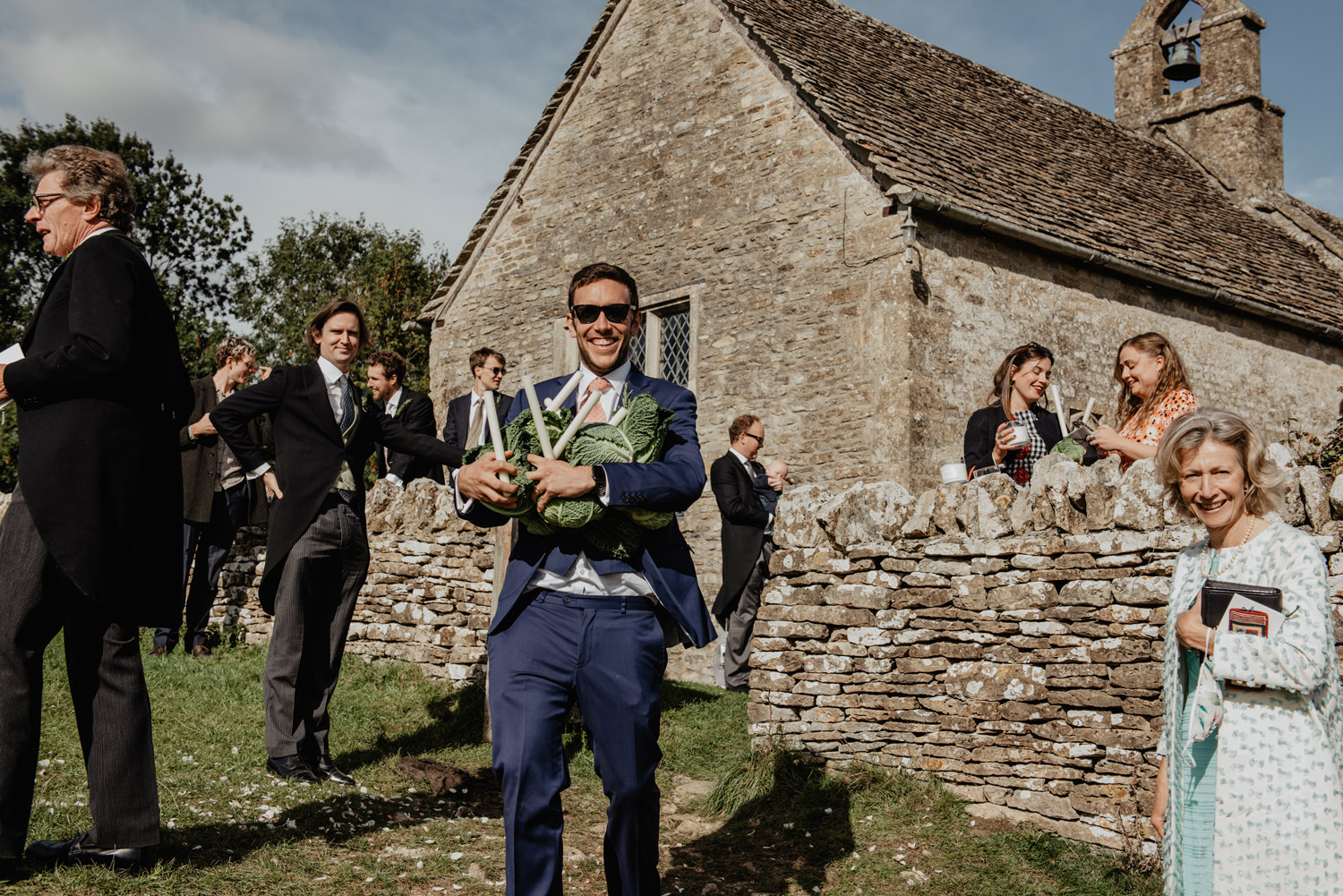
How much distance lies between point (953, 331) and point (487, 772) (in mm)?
6586

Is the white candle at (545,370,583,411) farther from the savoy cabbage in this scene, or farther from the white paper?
the white paper

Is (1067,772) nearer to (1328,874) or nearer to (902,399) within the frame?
(1328,874)

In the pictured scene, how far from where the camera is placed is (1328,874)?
9.18ft

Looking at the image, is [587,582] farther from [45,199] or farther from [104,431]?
[45,199]

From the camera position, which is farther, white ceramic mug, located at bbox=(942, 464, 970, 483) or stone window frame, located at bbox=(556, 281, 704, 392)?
stone window frame, located at bbox=(556, 281, 704, 392)

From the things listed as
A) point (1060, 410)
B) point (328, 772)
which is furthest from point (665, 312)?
point (328, 772)

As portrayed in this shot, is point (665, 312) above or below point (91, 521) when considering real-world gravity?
above

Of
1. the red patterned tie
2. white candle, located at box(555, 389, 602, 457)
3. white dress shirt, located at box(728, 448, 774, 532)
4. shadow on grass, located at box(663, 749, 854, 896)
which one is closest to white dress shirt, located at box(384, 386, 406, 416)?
white dress shirt, located at box(728, 448, 774, 532)

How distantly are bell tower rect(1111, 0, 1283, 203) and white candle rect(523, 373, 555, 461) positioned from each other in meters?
18.0

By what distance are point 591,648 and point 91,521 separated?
176cm

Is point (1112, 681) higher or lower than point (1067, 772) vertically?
higher

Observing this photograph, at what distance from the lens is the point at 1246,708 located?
9.69 ft

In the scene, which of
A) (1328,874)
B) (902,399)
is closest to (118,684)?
(1328,874)

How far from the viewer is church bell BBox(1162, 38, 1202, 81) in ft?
64.2
